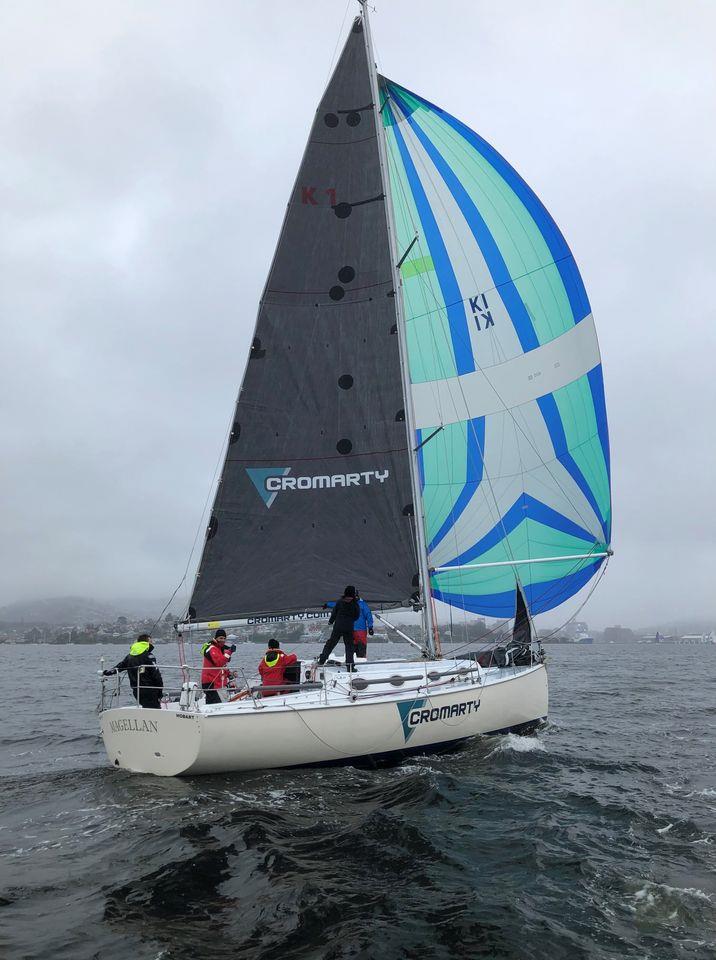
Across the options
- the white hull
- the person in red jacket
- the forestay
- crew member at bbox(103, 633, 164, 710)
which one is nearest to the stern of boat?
the white hull

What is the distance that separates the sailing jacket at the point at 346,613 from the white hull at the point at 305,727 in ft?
2.36

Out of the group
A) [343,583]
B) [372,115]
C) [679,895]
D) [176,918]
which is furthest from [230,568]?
[372,115]

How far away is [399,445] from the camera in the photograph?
12.1 metres

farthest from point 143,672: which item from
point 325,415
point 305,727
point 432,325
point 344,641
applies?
point 432,325

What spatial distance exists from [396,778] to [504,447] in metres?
7.16

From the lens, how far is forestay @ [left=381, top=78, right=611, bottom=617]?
13414 mm

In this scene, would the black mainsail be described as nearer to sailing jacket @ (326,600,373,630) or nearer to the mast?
the mast

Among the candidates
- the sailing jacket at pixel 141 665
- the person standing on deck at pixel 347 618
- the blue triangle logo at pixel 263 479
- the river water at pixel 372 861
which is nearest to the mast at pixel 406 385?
the person standing on deck at pixel 347 618

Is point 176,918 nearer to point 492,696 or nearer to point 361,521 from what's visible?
point 492,696

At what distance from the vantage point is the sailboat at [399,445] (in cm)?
952

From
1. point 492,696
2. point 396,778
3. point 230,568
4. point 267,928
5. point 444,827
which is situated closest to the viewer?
point 267,928

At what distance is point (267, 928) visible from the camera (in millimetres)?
4961

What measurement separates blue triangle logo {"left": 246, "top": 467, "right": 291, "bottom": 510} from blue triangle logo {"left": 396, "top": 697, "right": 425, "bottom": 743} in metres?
4.10

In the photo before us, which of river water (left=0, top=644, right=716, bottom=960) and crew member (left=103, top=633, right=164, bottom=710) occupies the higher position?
crew member (left=103, top=633, right=164, bottom=710)
